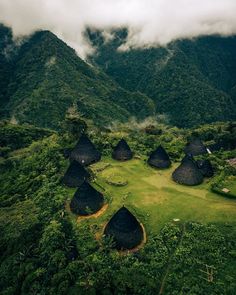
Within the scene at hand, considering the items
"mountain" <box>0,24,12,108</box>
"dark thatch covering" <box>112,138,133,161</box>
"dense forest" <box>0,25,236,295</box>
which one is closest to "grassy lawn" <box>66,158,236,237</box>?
"dense forest" <box>0,25,236,295</box>

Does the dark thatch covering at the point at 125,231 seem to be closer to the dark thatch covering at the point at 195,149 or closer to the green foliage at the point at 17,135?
the dark thatch covering at the point at 195,149

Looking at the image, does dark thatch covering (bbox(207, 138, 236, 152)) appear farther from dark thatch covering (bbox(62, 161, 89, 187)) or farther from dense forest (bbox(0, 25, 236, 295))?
dark thatch covering (bbox(62, 161, 89, 187))

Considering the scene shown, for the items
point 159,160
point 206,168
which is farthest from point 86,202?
point 206,168

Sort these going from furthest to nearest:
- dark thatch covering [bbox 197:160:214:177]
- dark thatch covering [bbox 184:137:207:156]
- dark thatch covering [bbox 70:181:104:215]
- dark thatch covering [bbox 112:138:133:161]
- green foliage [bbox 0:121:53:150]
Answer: green foliage [bbox 0:121:53:150] < dark thatch covering [bbox 184:137:207:156] < dark thatch covering [bbox 112:138:133:161] < dark thatch covering [bbox 197:160:214:177] < dark thatch covering [bbox 70:181:104:215]

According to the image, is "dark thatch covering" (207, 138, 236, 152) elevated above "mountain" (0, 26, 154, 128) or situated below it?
below

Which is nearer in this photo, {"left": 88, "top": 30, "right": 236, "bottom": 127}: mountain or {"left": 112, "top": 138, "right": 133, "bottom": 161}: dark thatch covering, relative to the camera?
{"left": 112, "top": 138, "right": 133, "bottom": 161}: dark thatch covering

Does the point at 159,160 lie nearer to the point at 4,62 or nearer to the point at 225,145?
the point at 225,145

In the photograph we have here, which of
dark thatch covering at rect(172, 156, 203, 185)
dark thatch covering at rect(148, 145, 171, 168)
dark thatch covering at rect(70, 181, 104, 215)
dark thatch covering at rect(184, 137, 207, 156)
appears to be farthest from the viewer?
dark thatch covering at rect(184, 137, 207, 156)
